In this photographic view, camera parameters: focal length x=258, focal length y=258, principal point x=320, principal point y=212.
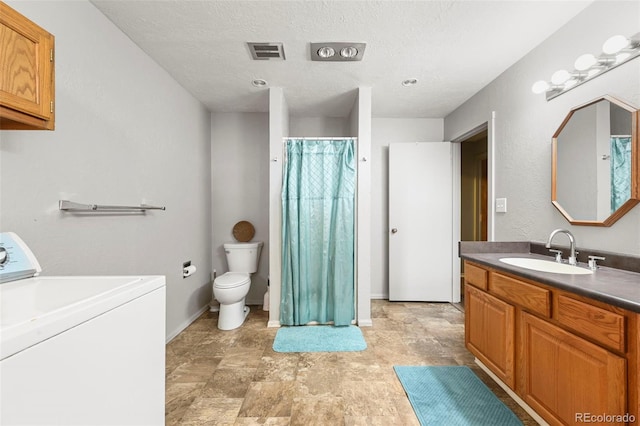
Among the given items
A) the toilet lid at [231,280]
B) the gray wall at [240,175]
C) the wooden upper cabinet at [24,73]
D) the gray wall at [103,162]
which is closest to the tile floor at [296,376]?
the toilet lid at [231,280]

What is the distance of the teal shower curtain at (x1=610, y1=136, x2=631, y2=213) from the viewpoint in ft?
4.37

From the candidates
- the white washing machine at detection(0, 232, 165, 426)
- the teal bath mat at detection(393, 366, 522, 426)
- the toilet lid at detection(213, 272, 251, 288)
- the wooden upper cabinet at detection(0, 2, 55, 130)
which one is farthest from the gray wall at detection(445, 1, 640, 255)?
the wooden upper cabinet at detection(0, 2, 55, 130)

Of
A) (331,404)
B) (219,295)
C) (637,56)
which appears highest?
(637,56)

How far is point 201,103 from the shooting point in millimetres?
2883

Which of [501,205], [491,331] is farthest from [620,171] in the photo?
[491,331]

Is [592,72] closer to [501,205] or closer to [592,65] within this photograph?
[592,65]

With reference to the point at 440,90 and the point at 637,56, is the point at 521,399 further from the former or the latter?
the point at 440,90

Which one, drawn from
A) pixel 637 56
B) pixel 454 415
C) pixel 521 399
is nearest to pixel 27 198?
pixel 454 415

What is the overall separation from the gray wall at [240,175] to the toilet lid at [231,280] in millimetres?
594

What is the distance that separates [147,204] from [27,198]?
2.69 feet

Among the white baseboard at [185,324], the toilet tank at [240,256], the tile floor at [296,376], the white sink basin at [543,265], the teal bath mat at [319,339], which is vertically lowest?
the tile floor at [296,376]

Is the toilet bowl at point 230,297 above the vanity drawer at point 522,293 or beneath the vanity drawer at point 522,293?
beneath

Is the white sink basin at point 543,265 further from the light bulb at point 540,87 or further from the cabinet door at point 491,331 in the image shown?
the light bulb at point 540,87

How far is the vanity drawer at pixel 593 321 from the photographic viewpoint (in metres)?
0.93
